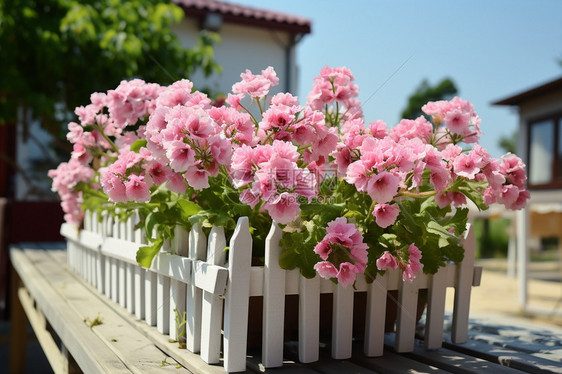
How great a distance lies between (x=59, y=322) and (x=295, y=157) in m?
1.22

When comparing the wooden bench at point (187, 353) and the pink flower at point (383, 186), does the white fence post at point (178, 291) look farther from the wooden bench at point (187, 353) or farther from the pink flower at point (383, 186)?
the pink flower at point (383, 186)

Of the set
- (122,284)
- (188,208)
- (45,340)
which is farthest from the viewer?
(45,340)

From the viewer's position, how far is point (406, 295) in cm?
154

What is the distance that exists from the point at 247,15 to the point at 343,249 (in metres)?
9.18

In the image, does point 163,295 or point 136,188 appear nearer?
point 136,188

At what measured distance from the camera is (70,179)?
2375 millimetres

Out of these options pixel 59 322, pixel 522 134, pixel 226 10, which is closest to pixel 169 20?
pixel 226 10

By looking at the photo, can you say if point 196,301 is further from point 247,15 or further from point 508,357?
point 247,15

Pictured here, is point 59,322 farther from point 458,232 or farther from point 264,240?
point 458,232

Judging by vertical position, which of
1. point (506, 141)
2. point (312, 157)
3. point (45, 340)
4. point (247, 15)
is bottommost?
point (45, 340)

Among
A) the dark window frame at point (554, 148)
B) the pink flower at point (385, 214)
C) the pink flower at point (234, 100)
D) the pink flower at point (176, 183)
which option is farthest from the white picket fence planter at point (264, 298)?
the dark window frame at point (554, 148)

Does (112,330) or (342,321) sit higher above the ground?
(342,321)

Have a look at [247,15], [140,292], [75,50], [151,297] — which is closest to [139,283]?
[140,292]

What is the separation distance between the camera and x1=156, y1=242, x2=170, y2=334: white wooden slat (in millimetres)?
1644
